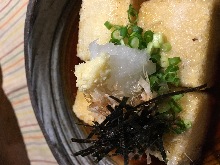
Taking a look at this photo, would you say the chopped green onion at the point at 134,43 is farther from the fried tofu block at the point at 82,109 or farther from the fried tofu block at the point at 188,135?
the fried tofu block at the point at 82,109

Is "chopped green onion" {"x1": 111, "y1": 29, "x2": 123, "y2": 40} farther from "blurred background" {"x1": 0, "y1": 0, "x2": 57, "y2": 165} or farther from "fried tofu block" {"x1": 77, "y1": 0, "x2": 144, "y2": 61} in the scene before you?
"blurred background" {"x1": 0, "y1": 0, "x2": 57, "y2": 165}

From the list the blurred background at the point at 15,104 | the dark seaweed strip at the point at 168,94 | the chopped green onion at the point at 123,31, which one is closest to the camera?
the dark seaweed strip at the point at 168,94

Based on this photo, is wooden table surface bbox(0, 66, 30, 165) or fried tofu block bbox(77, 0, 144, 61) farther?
wooden table surface bbox(0, 66, 30, 165)

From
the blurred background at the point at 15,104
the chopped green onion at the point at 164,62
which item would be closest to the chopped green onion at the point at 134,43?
the chopped green onion at the point at 164,62

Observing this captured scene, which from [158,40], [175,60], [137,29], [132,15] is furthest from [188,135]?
[132,15]

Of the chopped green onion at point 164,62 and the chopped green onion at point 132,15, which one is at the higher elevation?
the chopped green onion at point 132,15

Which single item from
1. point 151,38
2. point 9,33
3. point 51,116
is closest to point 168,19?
point 151,38

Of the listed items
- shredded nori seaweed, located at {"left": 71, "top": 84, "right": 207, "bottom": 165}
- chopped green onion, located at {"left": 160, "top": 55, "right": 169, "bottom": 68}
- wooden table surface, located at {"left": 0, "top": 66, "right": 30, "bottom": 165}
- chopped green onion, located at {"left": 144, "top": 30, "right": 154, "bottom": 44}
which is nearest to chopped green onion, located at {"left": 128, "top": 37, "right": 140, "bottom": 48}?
chopped green onion, located at {"left": 144, "top": 30, "right": 154, "bottom": 44}
